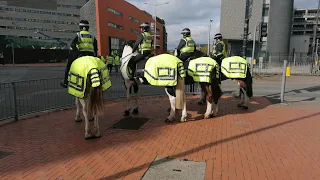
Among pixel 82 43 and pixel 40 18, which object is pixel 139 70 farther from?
pixel 40 18

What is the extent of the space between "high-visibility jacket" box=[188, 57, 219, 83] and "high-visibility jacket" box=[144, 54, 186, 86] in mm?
666

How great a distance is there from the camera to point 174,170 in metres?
3.97

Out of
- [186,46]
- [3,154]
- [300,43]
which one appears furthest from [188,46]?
[300,43]

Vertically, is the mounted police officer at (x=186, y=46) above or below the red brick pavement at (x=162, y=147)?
above

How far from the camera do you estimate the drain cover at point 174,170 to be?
3768 millimetres

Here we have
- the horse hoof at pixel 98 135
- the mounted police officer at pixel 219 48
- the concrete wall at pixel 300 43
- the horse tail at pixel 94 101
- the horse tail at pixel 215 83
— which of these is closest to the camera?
the horse tail at pixel 94 101

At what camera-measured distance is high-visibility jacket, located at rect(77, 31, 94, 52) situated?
19.7 feet

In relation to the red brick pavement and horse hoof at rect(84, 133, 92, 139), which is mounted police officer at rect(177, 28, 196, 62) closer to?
the red brick pavement

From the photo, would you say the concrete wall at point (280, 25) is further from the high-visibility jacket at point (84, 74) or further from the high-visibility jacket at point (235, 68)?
the high-visibility jacket at point (84, 74)

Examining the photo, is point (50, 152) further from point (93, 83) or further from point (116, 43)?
point (116, 43)

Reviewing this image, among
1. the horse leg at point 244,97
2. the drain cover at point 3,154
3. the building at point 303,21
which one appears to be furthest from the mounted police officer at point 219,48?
the building at point 303,21

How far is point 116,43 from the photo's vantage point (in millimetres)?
46750

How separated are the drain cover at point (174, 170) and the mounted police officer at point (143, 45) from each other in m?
3.31

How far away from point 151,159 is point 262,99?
744cm
